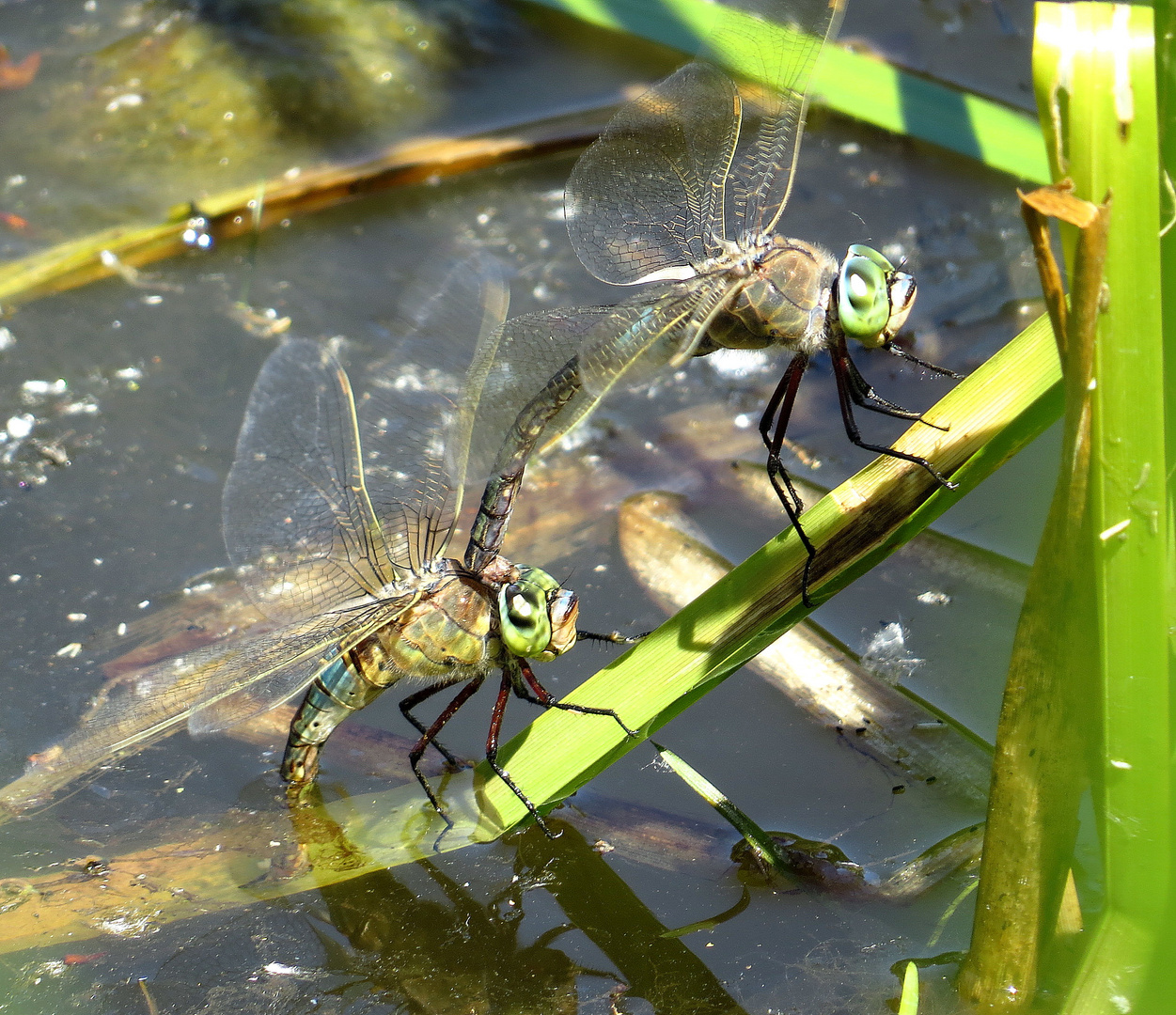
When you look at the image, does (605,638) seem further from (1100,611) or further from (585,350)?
(1100,611)

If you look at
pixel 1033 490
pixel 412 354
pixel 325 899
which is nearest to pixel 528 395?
pixel 412 354

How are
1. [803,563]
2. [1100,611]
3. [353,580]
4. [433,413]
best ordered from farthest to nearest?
1. [433,413]
2. [353,580]
3. [803,563]
4. [1100,611]

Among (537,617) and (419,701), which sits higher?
(537,617)

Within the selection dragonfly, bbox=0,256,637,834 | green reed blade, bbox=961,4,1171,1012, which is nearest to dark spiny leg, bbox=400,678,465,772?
dragonfly, bbox=0,256,637,834

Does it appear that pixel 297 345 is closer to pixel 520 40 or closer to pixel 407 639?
pixel 407 639

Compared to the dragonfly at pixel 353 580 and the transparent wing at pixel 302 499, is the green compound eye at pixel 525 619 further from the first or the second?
the transparent wing at pixel 302 499

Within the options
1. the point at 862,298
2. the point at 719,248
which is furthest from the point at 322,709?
the point at 862,298
